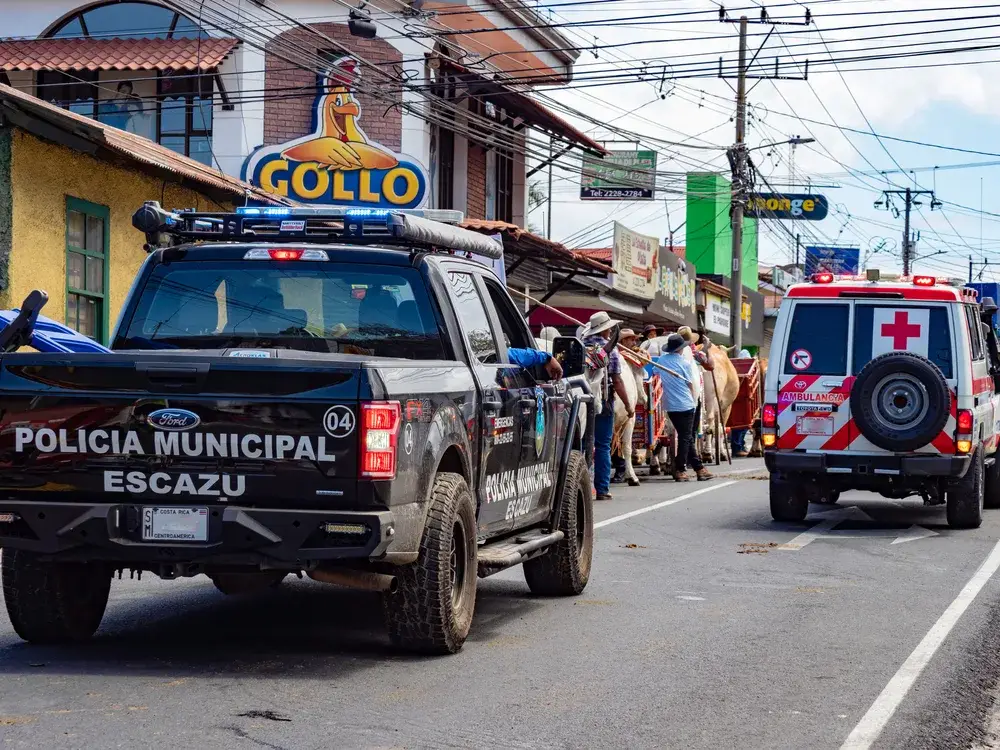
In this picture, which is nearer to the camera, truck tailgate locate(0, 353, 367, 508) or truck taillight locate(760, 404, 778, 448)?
truck tailgate locate(0, 353, 367, 508)

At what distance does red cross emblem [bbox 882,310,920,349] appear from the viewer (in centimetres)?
1469

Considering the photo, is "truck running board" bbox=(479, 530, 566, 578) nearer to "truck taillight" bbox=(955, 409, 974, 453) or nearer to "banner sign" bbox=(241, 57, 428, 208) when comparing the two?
→ "truck taillight" bbox=(955, 409, 974, 453)

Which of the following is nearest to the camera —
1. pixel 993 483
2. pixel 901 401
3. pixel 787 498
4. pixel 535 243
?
pixel 901 401

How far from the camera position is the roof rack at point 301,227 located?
808 cm

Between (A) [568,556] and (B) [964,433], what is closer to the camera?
(A) [568,556]

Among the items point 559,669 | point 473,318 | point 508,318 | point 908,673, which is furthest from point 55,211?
point 908,673

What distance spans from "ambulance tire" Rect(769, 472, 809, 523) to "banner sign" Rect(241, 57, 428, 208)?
40.1ft

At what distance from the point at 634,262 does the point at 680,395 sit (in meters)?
15.6

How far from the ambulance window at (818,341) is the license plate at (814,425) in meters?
0.45

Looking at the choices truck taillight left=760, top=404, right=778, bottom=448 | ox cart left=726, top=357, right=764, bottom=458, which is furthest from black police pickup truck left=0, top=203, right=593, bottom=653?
ox cart left=726, top=357, right=764, bottom=458

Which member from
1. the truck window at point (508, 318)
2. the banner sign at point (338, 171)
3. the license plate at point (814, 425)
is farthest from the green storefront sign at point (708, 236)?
the truck window at point (508, 318)

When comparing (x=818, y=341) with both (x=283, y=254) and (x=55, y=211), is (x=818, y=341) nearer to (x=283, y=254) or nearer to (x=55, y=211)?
(x=283, y=254)

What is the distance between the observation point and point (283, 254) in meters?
8.09

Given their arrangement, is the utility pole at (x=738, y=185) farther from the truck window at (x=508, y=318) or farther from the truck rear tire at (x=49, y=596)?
the truck rear tire at (x=49, y=596)
